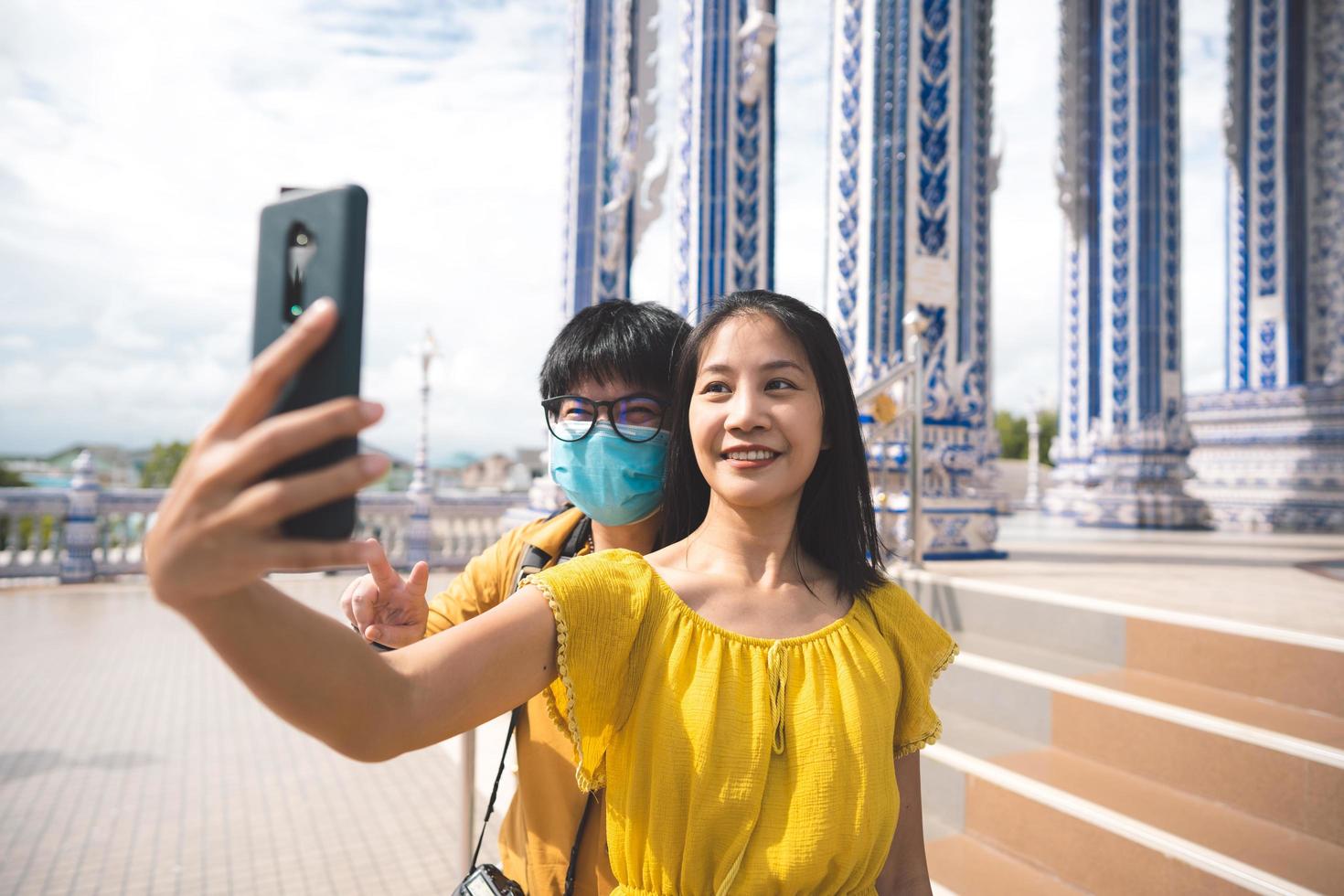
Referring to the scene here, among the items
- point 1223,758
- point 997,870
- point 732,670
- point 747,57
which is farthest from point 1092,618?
point 747,57

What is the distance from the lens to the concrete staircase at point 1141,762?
2.13 meters

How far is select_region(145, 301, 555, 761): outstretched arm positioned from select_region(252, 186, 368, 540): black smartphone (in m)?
0.01

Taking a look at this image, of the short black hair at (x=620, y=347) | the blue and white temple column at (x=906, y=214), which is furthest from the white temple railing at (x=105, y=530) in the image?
the short black hair at (x=620, y=347)

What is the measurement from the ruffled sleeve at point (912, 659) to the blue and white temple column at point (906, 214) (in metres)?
4.11

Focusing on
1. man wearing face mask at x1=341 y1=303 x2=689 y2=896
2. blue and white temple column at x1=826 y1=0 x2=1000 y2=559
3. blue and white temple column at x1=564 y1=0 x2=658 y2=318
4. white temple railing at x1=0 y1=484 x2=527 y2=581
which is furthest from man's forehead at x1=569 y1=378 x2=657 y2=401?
white temple railing at x1=0 y1=484 x2=527 y2=581

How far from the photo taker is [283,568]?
61cm

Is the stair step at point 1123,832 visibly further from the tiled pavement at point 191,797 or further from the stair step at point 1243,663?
the tiled pavement at point 191,797

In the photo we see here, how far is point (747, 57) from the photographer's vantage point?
23.8ft

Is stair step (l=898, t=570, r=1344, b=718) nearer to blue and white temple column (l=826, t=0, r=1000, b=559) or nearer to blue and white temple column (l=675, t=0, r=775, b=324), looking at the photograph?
blue and white temple column (l=826, t=0, r=1000, b=559)

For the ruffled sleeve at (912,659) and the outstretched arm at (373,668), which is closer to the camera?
the outstretched arm at (373,668)

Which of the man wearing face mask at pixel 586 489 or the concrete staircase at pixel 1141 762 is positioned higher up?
the man wearing face mask at pixel 586 489

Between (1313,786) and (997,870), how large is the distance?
0.89m

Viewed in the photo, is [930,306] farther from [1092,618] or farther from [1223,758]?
[1223,758]

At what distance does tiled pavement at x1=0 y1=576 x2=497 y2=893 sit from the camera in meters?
3.01
